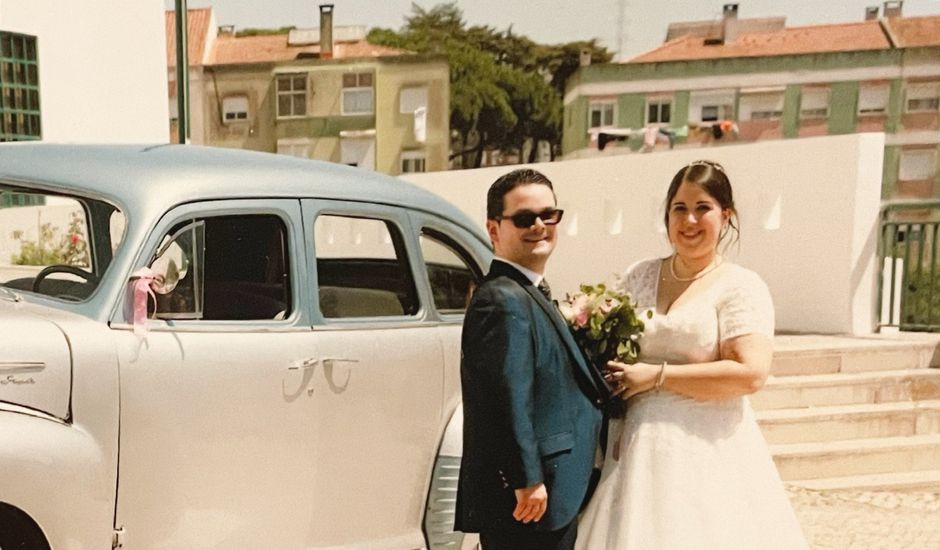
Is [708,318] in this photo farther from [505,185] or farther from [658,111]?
[658,111]

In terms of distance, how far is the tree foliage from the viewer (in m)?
54.6

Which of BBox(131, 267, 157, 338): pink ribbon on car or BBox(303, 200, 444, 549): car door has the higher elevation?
BBox(131, 267, 157, 338): pink ribbon on car

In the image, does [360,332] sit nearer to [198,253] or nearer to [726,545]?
[198,253]

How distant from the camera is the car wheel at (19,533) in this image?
2428 millimetres

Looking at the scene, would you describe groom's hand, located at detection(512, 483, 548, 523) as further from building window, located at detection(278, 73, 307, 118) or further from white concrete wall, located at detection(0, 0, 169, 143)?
building window, located at detection(278, 73, 307, 118)

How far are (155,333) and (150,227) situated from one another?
35cm

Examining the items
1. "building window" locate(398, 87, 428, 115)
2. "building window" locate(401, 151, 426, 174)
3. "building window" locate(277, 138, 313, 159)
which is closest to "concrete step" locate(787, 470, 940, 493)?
"building window" locate(398, 87, 428, 115)

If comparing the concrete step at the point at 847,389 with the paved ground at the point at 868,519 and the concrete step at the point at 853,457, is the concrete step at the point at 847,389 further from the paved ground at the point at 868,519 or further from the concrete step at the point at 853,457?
the paved ground at the point at 868,519

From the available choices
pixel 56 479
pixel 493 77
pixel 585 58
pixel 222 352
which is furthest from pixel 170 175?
pixel 493 77

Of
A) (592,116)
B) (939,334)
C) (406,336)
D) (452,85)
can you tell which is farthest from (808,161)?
(452,85)

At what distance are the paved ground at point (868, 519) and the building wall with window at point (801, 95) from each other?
38.0 m

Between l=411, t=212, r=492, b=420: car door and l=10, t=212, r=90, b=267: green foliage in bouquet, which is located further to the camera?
l=411, t=212, r=492, b=420: car door

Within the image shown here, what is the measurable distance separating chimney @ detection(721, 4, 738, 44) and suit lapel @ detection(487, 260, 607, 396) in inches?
1844

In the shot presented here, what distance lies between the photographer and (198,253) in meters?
3.22
